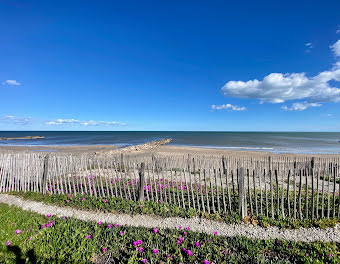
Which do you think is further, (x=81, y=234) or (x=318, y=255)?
(x=81, y=234)

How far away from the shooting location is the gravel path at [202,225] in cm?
457

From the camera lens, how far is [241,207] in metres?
5.58

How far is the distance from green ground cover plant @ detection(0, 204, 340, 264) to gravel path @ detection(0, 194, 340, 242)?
475 mm

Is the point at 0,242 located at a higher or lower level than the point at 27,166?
lower

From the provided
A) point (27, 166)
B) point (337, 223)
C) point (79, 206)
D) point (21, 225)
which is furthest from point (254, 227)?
point (27, 166)

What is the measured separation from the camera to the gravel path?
15.0 ft

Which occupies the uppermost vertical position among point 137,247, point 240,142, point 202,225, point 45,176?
point 45,176

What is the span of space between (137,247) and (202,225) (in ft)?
7.33

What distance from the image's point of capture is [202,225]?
5195 mm

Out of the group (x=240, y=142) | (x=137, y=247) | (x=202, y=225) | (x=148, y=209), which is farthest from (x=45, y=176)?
(x=240, y=142)

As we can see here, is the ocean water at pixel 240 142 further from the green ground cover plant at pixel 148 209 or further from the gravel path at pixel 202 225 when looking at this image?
the gravel path at pixel 202 225

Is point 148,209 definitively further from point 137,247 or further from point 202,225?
point 137,247

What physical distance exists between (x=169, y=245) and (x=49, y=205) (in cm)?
531

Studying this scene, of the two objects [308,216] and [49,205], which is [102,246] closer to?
[49,205]
